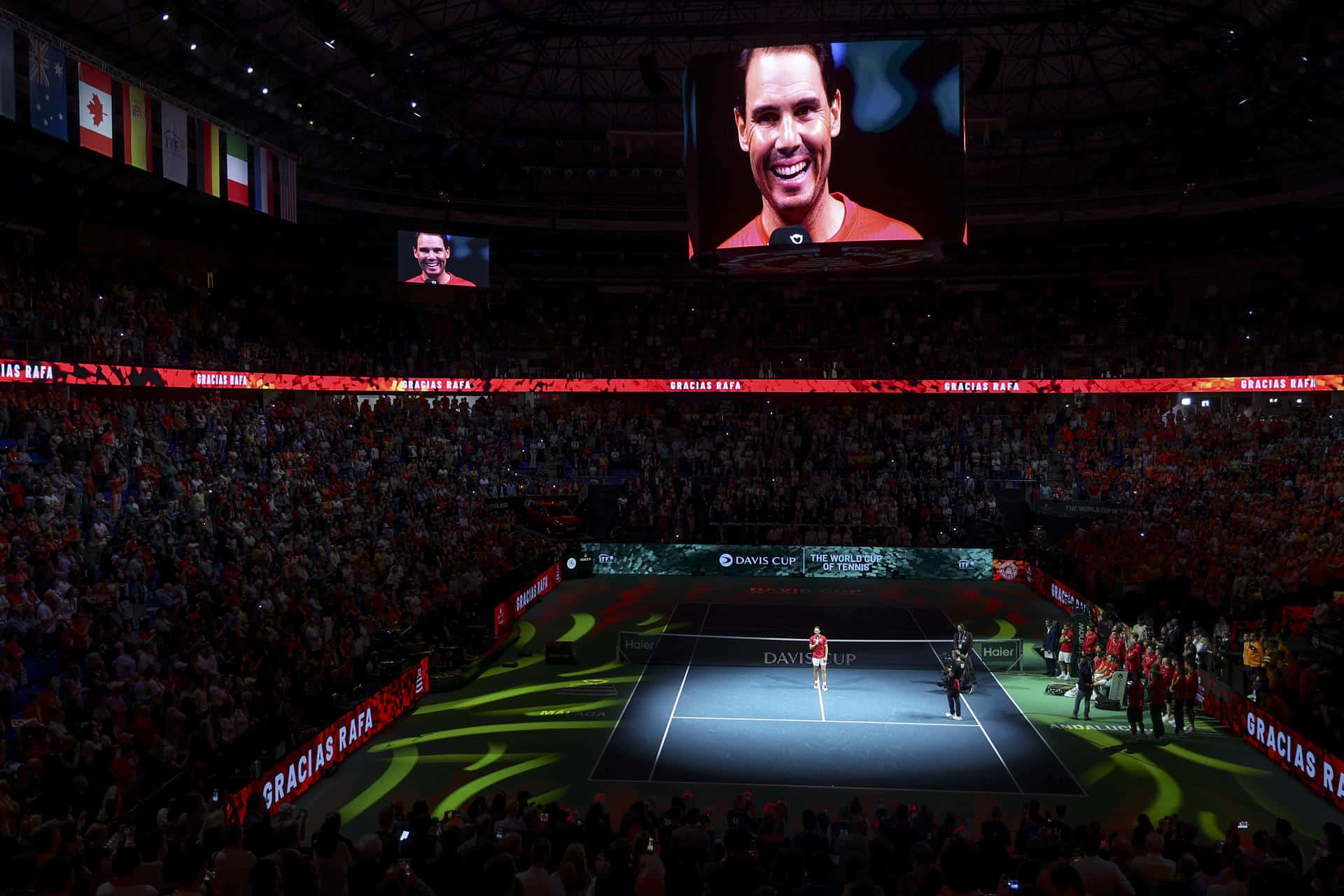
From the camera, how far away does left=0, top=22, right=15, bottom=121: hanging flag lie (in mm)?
19609

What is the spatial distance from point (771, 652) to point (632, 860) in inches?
728

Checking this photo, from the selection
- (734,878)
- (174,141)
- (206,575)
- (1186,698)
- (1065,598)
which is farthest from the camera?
(1065,598)

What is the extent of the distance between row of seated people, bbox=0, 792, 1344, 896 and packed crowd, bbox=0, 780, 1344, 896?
0.05 ft

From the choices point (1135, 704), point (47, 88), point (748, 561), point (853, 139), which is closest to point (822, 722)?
point (1135, 704)

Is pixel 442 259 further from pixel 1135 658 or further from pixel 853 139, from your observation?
pixel 1135 658

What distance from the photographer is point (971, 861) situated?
6.36 meters

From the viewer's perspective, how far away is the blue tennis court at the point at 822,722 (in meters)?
18.3

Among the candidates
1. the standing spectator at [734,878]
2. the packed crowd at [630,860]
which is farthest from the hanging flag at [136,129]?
the standing spectator at [734,878]

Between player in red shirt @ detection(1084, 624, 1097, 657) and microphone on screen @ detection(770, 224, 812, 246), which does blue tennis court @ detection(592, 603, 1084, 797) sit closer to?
player in red shirt @ detection(1084, 624, 1097, 657)

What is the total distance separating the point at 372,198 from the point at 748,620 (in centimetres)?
2570

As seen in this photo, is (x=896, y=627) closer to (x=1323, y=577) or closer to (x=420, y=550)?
(x=1323, y=577)

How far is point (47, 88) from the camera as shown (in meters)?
21.5

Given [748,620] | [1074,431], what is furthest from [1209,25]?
[748,620]

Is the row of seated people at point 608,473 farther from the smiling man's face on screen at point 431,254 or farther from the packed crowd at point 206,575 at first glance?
the smiling man's face on screen at point 431,254
